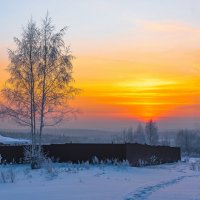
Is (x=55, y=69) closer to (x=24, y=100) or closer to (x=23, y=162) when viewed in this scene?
(x=24, y=100)

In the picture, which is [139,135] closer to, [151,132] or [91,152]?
[151,132]

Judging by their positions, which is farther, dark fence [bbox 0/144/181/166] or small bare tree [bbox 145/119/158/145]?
small bare tree [bbox 145/119/158/145]

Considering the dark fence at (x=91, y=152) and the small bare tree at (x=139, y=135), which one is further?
the small bare tree at (x=139, y=135)

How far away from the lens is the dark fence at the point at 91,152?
29.2 m

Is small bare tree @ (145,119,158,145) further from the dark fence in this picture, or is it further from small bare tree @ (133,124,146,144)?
the dark fence

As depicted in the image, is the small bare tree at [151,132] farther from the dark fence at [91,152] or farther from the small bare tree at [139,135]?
the dark fence at [91,152]

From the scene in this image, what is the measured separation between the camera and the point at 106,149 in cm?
2958

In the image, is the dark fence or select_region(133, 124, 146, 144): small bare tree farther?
select_region(133, 124, 146, 144): small bare tree

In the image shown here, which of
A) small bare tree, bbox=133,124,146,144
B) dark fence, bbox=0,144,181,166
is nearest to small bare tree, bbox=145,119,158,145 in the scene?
small bare tree, bbox=133,124,146,144

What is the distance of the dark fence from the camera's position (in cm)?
2925

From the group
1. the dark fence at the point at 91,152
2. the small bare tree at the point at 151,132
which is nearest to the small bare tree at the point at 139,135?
the small bare tree at the point at 151,132

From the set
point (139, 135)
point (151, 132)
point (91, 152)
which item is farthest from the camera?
point (139, 135)

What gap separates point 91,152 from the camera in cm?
3012

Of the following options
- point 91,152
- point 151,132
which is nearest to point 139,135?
point 151,132
